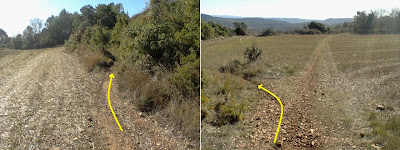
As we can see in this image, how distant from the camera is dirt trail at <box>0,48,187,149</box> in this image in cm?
387

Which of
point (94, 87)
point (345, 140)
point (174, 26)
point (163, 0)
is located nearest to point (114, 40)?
point (163, 0)

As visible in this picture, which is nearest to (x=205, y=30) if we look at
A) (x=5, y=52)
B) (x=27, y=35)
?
(x=27, y=35)

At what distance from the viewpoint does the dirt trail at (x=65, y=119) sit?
387 cm

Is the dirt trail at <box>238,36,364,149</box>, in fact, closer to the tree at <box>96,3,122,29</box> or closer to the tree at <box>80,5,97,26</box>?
the tree at <box>96,3,122,29</box>

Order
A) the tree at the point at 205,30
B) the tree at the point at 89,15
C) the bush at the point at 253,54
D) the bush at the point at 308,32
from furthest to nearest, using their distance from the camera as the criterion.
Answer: the bush at the point at 308,32 < the tree at the point at 89,15 < the bush at the point at 253,54 < the tree at the point at 205,30

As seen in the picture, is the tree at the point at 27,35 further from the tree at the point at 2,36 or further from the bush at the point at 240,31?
the bush at the point at 240,31

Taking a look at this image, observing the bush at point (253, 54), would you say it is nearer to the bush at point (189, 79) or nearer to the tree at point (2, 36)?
the bush at point (189, 79)

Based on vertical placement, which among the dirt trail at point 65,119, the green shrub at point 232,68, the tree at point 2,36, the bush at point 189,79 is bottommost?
the dirt trail at point 65,119

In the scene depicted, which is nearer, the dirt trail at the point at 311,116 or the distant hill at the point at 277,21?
the dirt trail at the point at 311,116

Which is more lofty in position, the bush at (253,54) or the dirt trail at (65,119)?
the bush at (253,54)

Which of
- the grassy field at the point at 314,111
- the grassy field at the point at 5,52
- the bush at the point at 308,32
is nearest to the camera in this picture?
the grassy field at the point at 314,111

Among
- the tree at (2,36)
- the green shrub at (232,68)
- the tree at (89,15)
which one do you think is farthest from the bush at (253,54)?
the tree at (89,15)

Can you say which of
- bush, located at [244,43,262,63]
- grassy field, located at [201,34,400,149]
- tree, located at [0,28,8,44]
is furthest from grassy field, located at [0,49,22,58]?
bush, located at [244,43,262,63]

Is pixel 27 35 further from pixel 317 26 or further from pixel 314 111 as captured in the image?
pixel 317 26
